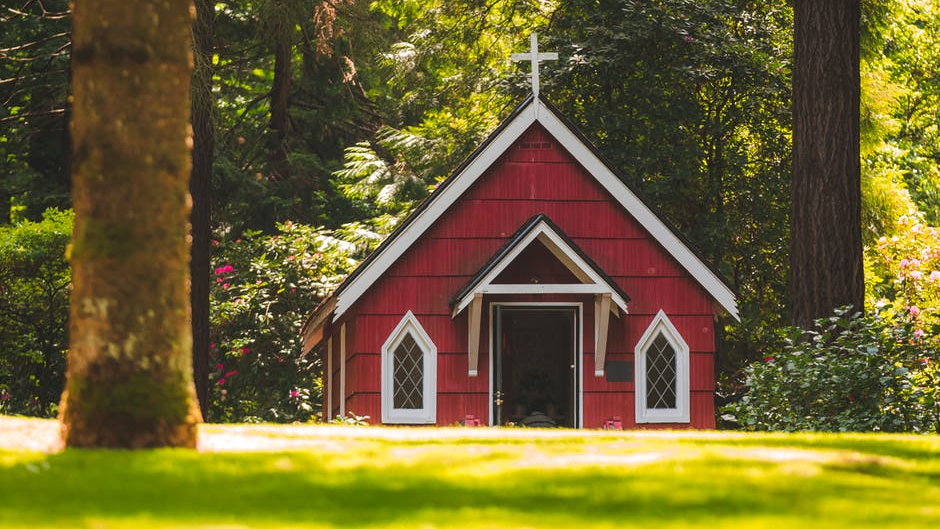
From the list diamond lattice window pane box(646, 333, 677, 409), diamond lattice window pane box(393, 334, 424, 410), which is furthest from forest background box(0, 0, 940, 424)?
diamond lattice window pane box(646, 333, 677, 409)

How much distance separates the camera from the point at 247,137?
37969 mm

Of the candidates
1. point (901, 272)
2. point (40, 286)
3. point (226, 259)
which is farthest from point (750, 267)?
point (40, 286)

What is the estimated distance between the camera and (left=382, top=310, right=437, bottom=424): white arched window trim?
2056cm

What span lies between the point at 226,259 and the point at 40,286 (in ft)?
24.1

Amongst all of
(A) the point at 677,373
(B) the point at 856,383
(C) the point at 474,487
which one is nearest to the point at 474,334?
A: (A) the point at 677,373

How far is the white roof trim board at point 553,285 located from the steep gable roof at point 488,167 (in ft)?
4.15

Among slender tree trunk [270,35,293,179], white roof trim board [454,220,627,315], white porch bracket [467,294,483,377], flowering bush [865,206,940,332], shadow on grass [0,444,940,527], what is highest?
slender tree trunk [270,35,293,179]

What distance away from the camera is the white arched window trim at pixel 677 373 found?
2088 centimetres

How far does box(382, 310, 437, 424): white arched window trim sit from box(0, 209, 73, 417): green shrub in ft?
20.4

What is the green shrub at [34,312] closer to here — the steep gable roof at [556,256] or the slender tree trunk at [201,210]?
the slender tree trunk at [201,210]

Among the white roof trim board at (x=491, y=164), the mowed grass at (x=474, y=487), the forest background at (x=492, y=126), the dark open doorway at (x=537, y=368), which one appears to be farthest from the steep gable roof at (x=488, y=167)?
the mowed grass at (x=474, y=487)

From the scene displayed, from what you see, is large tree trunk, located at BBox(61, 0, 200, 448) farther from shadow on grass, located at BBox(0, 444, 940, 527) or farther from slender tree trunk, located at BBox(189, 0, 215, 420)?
slender tree trunk, located at BBox(189, 0, 215, 420)

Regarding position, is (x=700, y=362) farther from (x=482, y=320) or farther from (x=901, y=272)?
(x=901, y=272)

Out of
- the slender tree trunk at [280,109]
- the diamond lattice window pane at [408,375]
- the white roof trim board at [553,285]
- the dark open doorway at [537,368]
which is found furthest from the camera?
the slender tree trunk at [280,109]
